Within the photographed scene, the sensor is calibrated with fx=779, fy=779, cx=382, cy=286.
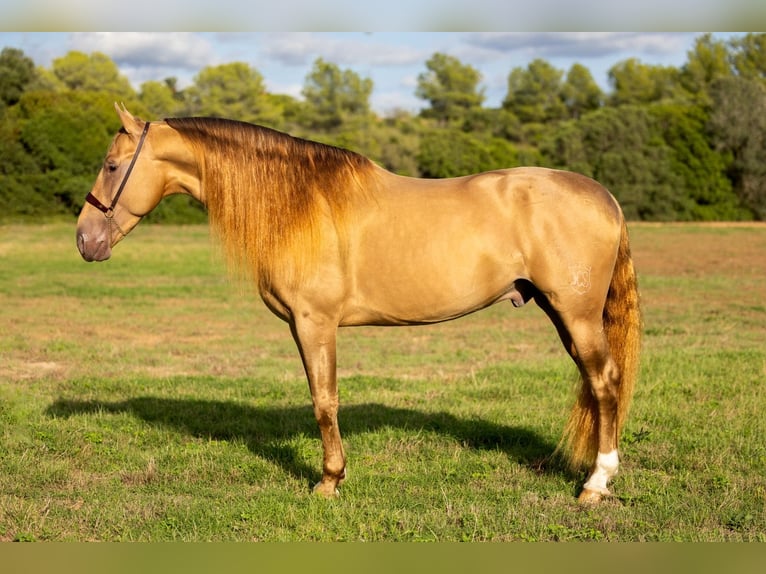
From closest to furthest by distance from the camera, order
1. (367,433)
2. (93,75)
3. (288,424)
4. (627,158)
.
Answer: (367,433) < (288,424) < (627,158) < (93,75)

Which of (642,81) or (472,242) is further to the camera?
(642,81)

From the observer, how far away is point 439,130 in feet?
133

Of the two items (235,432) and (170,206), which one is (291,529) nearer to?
(235,432)

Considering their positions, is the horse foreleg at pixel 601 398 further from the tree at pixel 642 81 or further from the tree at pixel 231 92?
the tree at pixel 642 81

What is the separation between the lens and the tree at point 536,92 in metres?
49.6

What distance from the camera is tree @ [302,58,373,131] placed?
4306 centimetres

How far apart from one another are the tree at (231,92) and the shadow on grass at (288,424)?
34.9 meters

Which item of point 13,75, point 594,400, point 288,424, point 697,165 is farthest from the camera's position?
point 697,165

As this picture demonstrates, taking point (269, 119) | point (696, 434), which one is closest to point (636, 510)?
point (696, 434)

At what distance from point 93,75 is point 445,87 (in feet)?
70.5

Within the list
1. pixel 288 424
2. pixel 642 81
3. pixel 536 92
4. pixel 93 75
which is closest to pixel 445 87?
pixel 536 92

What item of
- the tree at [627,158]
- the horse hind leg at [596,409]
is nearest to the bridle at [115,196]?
the horse hind leg at [596,409]

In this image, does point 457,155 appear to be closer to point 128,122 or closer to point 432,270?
point 432,270

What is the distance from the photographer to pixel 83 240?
4.59 metres
